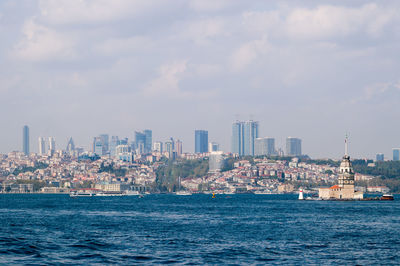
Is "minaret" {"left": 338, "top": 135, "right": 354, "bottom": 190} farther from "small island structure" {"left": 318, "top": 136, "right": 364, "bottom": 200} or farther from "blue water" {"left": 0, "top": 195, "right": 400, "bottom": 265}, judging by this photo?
"blue water" {"left": 0, "top": 195, "right": 400, "bottom": 265}

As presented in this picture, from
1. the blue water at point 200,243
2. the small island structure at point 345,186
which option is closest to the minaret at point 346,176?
the small island structure at point 345,186

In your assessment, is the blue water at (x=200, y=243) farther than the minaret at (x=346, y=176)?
No

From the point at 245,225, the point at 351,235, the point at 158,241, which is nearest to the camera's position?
the point at 158,241

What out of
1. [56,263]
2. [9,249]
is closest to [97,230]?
[9,249]

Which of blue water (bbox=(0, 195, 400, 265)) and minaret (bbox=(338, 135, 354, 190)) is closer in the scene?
blue water (bbox=(0, 195, 400, 265))

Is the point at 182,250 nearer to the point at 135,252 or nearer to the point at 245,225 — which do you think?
the point at 135,252

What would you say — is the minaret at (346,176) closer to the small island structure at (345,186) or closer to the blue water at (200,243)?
Result: the small island structure at (345,186)

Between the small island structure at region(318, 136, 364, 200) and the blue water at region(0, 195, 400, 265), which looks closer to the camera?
the blue water at region(0, 195, 400, 265)

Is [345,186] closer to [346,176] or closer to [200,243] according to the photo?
[346,176]

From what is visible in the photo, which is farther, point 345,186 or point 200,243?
point 345,186

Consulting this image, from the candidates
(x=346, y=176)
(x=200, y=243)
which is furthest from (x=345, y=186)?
(x=200, y=243)

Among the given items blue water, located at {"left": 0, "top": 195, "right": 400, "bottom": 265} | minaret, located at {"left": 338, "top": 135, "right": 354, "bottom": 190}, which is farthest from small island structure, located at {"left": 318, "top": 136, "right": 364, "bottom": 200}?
blue water, located at {"left": 0, "top": 195, "right": 400, "bottom": 265}
